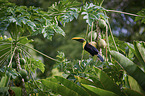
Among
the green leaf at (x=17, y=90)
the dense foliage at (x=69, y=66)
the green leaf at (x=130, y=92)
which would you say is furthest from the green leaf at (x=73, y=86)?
the green leaf at (x=17, y=90)

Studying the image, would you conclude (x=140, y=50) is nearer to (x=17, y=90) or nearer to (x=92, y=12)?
(x=92, y=12)

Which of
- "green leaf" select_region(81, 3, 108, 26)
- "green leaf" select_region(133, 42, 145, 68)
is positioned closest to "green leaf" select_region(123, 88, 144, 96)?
"green leaf" select_region(133, 42, 145, 68)

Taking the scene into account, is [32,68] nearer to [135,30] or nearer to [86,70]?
[86,70]

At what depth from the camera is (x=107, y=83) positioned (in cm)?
73

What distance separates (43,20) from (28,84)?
341 millimetres

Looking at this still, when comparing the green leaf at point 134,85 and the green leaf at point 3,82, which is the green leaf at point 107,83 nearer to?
the green leaf at point 134,85

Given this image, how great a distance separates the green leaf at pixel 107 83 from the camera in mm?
714

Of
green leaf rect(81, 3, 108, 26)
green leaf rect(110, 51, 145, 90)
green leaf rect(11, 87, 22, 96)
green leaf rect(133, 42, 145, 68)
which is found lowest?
green leaf rect(11, 87, 22, 96)

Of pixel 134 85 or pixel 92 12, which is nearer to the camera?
pixel 134 85

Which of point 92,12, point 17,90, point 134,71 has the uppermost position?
point 92,12

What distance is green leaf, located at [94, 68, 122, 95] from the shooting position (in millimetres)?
714

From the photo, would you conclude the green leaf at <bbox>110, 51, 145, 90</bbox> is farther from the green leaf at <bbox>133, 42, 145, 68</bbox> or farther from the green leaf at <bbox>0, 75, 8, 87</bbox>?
the green leaf at <bbox>0, 75, 8, 87</bbox>

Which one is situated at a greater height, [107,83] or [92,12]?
[92,12]

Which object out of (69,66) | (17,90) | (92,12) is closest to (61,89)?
(69,66)
